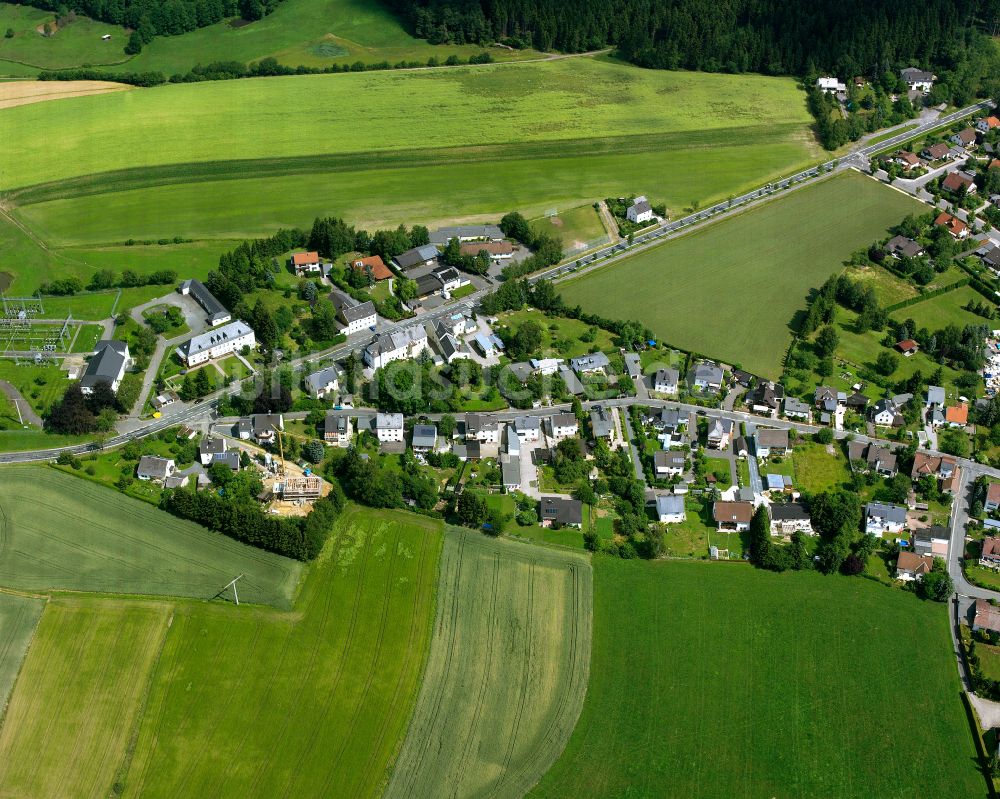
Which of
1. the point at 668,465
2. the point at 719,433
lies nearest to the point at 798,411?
the point at 719,433

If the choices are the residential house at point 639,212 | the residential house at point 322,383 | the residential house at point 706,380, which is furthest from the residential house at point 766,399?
the residential house at point 322,383

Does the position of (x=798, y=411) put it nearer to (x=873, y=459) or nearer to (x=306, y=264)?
(x=873, y=459)

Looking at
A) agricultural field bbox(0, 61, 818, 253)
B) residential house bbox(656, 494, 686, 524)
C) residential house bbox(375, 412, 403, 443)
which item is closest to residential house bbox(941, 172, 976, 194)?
agricultural field bbox(0, 61, 818, 253)

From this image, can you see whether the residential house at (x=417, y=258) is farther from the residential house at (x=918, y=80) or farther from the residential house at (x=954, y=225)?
the residential house at (x=918, y=80)

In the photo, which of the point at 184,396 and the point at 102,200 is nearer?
the point at 184,396

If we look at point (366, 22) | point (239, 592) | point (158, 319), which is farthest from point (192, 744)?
point (366, 22)

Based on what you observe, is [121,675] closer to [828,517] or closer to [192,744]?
[192,744]

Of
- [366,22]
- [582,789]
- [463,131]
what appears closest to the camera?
[582,789]
